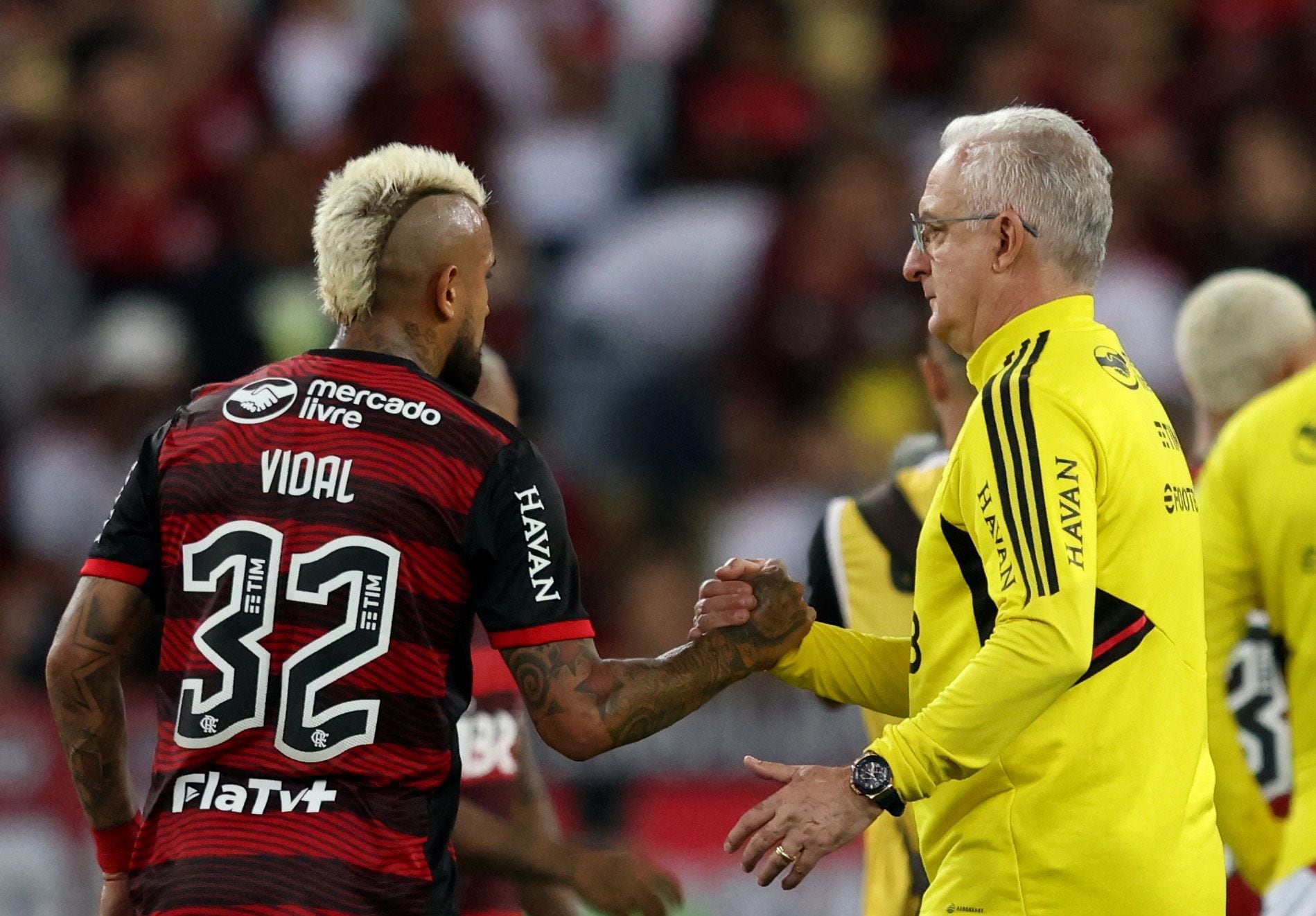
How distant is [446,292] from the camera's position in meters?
3.51

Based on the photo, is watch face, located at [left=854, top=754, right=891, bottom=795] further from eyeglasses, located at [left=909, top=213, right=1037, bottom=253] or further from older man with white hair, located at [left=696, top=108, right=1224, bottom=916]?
eyeglasses, located at [left=909, top=213, right=1037, bottom=253]

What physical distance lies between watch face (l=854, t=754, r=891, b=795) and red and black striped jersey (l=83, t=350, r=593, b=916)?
0.59 meters

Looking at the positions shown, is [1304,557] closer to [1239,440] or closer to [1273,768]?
[1239,440]

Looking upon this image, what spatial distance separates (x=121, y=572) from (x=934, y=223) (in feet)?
5.42

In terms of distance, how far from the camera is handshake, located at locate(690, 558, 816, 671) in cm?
373

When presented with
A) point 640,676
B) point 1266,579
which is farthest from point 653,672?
point 1266,579

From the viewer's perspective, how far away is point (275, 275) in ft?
29.8

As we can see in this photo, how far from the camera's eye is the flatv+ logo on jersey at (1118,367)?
10.8ft

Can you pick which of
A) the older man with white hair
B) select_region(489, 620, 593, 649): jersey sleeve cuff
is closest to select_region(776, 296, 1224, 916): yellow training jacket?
the older man with white hair

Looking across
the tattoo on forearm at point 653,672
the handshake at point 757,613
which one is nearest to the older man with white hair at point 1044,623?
the tattoo on forearm at point 653,672

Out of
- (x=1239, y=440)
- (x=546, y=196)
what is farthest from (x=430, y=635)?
(x=546, y=196)

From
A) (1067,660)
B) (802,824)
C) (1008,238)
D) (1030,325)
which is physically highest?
(1008,238)

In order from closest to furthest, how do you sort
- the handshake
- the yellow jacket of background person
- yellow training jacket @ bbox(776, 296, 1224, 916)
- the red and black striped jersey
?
yellow training jacket @ bbox(776, 296, 1224, 916) < the red and black striped jersey < the handshake < the yellow jacket of background person

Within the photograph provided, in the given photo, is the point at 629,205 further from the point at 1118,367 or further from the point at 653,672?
the point at 1118,367
